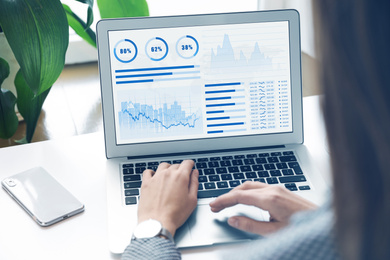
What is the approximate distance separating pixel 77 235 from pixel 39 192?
0.41 feet

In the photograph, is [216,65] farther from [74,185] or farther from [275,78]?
[74,185]

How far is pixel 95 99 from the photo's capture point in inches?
78.4

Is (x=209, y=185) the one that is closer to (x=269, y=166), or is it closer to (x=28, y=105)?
(x=269, y=166)

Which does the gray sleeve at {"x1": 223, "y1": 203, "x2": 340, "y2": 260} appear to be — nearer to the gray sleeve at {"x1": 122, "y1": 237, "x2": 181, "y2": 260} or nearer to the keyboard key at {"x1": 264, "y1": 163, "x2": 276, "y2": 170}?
the gray sleeve at {"x1": 122, "y1": 237, "x2": 181, "y2": 260}

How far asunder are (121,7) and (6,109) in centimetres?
47

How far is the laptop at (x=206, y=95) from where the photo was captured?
87cm

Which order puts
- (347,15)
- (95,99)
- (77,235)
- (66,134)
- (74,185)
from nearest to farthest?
(347,15) < (77,235) < (74,185) < (66,134) < (95,99)

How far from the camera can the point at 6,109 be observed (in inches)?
58.5

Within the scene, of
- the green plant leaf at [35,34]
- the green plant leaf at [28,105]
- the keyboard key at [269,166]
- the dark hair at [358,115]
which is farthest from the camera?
the green plant leaf at [28,105]

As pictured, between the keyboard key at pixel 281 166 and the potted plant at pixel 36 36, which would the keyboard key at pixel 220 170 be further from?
the potted plant at pixel 36 36

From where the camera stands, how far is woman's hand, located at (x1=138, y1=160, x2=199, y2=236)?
724 millimetres

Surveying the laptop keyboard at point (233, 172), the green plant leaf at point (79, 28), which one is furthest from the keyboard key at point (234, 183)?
→ the green plant leaf at point (79, 28)

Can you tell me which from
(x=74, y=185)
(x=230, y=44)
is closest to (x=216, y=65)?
(x=230, y=44)

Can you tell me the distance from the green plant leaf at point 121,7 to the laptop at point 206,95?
2.35 ft
